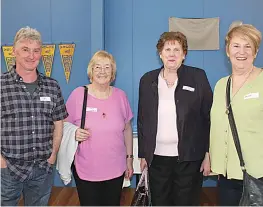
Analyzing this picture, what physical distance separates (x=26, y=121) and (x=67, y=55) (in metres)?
2.38

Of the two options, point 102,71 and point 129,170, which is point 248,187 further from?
point 102,71

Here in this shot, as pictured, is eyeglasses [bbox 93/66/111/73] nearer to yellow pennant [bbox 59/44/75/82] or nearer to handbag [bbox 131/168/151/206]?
handbag [bbox 131/168/151/206]

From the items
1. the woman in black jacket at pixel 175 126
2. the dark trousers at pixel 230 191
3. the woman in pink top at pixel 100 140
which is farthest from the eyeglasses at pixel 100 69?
the dark trousers at pixel 230 191

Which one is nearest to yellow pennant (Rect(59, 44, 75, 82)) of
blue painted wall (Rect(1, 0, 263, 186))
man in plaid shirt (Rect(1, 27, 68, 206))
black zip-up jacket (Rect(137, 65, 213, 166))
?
blue painted wall (Rect(1, 0, 263, 186))

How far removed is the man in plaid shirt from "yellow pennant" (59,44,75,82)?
7.16ft

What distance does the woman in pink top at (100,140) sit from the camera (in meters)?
2.27

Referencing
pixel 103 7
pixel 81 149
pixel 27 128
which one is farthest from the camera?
pixel 103 7

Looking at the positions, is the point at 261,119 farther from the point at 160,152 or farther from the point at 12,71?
the point at 12,71

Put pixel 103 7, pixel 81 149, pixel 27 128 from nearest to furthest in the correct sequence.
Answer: pixel 27 128, pixel 81 149, pixel 103 7

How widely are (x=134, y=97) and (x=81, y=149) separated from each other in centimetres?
207

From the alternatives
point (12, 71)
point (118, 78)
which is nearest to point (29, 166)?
point (12, 71)

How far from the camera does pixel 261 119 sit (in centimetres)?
190

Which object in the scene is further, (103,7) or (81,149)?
(103,7)

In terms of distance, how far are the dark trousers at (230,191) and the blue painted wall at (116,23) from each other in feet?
7.73
